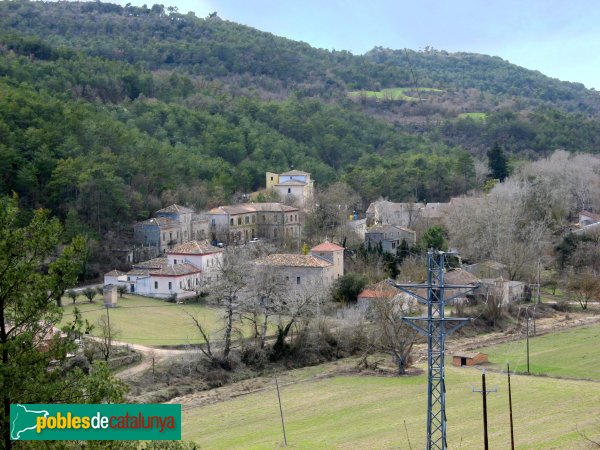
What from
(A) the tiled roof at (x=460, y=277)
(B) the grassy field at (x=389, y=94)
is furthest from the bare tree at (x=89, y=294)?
(B) the grassy field at (x=389, y=94)

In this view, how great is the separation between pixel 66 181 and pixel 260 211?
13.2 m

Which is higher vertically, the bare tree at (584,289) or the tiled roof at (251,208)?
the tiled roof at (251,208)

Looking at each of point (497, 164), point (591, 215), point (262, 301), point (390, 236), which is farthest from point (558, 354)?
point (497, 164)

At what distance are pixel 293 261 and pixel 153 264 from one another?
714 cm

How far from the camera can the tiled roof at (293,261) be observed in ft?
149

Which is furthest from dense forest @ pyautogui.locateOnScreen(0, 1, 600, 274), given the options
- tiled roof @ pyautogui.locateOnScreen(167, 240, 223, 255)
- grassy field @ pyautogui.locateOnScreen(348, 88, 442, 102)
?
tiled roof @ pyautogui.locateOnScreen(167, 240, 223, 255)

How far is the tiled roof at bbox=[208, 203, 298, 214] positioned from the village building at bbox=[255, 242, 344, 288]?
445 inches

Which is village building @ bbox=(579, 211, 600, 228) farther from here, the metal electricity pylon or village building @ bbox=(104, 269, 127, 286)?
the metal electricity pylon

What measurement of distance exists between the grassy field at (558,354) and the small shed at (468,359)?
0.41 metres

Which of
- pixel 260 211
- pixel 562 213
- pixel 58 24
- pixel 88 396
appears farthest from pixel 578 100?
pixel 88 396

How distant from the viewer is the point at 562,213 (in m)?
64.8

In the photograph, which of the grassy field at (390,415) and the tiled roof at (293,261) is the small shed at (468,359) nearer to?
the grassy field at (390,415)

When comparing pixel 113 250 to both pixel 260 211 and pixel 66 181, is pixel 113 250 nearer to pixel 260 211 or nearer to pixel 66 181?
pixel 66 181

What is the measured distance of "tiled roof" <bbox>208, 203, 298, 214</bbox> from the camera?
57875mm
